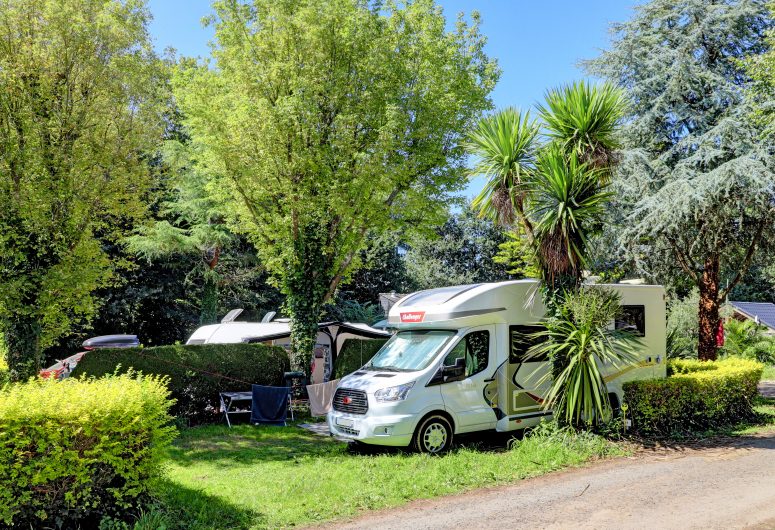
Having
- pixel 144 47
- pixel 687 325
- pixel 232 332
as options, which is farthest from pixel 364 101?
pixel 687 325

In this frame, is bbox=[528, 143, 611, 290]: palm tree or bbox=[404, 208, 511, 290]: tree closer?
bbox=[528, 143, 611, 290]: palm tree

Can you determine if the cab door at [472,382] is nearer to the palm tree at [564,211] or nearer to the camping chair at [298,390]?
the palm tree at [564,211]

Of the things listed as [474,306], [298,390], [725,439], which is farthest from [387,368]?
[725,439]

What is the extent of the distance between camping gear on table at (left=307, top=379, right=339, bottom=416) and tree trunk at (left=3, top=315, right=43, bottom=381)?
556 centimetres

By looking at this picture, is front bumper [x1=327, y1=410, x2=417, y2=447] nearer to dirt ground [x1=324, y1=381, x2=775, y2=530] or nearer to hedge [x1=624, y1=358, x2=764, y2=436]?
dirt ground [x1=324, y1=381, x2=775, y2=530]

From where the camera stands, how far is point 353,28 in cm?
1346

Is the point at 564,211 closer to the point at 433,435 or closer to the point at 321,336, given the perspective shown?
the point at 433,435

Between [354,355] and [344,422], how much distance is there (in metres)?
5.25

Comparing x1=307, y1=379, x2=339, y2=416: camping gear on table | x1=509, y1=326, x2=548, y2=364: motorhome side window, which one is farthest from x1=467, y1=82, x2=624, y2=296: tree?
x1=307, y1=379, x2=339, y2=416: camping gear on table

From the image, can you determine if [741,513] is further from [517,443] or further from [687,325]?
[687,325]

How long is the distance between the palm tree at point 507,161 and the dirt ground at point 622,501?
4.34 m

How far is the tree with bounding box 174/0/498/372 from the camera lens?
43.2 feet

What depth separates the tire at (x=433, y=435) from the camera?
907cm

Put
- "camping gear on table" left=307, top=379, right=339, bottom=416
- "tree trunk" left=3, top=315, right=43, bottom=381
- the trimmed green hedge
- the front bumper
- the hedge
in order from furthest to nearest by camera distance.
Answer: the trimmed green hedge < "camping gear on table" left=307, top=379, right=339, bottom=416 < "tree trunk" left=3, top=315, right=43, bottom=381 < the hedge < the front bumper
